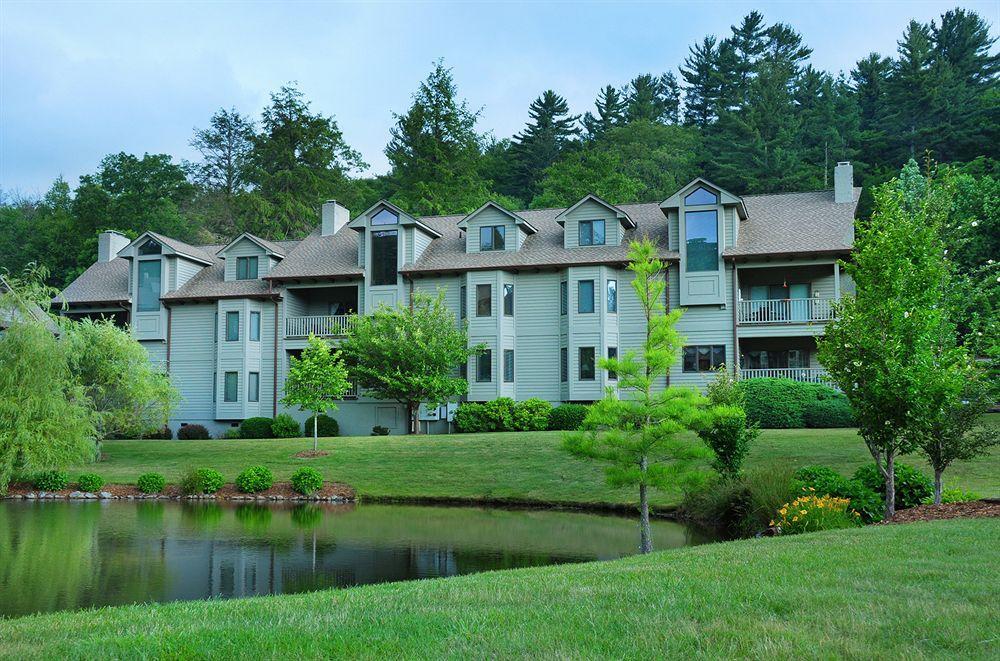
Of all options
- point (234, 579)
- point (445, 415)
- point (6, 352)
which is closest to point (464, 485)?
point (445, 415)

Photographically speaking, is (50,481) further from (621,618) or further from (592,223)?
(621,618)

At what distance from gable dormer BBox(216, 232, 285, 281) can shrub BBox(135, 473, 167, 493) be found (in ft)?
50.2

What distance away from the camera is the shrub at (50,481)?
88.2ft

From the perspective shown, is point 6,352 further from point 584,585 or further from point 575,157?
point 575,157

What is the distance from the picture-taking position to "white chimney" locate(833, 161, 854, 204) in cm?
3700

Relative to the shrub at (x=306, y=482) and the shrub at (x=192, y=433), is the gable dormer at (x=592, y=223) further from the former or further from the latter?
the shrub at (x=192, y=433)

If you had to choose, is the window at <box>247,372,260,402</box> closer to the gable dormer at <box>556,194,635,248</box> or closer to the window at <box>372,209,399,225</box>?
the window at <box>372,209,399,225</box>

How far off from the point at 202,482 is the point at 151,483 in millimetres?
1792

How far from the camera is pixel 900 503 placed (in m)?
16.3

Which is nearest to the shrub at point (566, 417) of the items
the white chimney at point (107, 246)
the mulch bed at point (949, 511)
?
the mulch bed at point (949, 511)

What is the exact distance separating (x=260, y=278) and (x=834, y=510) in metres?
31.7

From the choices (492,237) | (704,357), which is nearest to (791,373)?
(704,357)

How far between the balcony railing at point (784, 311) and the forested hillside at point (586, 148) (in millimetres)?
18338

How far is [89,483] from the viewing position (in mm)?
26906
